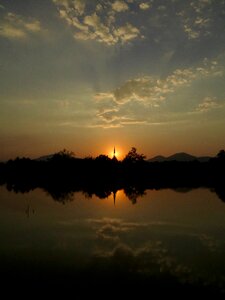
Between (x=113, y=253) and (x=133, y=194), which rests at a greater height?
(x=133, y=194)

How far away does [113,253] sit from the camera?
1995 centimetres

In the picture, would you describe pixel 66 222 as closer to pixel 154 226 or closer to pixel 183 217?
pixel 154 226

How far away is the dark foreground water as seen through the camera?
14242mm

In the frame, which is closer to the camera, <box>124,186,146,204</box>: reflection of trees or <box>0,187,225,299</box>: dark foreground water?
<box>0,187,225,299</box>: dark foreground water

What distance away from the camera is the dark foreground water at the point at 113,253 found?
1424 centimetres

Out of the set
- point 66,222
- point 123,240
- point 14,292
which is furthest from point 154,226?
point 14,292

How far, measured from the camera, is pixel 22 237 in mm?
24250

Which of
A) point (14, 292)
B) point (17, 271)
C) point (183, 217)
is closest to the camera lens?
point (14, 292)

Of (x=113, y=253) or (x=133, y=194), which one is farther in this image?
(x=133, y=194)

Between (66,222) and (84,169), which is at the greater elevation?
(84,169)

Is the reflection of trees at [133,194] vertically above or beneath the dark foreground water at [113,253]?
above

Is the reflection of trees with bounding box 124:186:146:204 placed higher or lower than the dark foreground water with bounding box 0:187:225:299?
higher

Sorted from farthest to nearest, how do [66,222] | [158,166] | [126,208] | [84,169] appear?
[158,166], [84,169], [126,208], [66,222]

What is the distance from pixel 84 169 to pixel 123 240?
9955 centimetres
